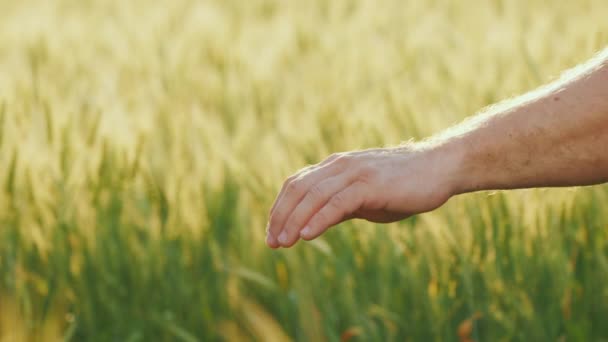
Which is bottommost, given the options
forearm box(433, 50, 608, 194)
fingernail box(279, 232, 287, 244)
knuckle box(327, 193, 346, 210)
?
forearm box(433, 50, 608, 194)

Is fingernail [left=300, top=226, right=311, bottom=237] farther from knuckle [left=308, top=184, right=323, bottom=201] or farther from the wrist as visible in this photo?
the wrist

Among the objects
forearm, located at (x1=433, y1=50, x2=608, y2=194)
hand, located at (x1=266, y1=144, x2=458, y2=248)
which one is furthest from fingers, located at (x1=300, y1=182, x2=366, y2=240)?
forearm, located at (x1=433, y1=50, x2=608, y2=194)

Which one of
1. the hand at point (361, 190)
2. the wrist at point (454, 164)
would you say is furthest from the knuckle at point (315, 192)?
the wrist at point (454, 164)

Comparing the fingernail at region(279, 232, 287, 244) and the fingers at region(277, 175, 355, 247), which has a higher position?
the fingers at region(277, 175, 355, 247)

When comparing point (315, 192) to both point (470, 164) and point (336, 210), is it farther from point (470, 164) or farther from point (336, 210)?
point (470, 164)

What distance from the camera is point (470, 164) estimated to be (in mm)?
977

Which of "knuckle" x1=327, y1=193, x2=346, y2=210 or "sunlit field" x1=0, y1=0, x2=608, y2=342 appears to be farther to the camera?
"sunlit field" x1=0, y1=0, x2=608, y2=342

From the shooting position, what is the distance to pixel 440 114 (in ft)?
5.81

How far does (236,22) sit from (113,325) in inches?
83.1

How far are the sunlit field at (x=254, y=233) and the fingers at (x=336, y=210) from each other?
10 cm

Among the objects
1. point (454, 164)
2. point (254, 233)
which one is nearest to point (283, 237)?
point (454, 164)

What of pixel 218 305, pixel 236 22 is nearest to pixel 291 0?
pixel 236 22

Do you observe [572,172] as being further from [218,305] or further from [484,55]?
[484,55]

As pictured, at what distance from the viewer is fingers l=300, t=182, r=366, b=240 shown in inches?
34.8
